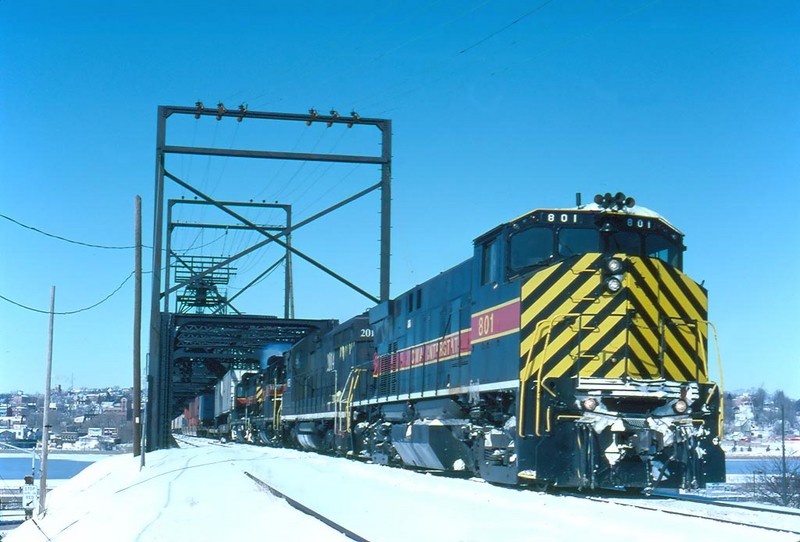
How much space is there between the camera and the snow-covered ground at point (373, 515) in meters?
8.38

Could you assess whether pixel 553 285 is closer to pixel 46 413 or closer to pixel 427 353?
pixel 427 353

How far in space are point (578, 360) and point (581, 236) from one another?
6.45ft

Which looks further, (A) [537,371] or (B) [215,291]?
(B) [215,291]

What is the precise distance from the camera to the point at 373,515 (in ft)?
33.9

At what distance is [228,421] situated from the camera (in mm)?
50531

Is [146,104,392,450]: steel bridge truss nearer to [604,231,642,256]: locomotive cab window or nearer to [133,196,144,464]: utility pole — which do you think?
[133,196,144,464]: utility pole

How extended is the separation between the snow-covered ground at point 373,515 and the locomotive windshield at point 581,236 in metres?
3.38

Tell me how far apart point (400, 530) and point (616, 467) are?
12.7 ft

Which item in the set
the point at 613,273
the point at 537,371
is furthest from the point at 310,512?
the point at 613,273

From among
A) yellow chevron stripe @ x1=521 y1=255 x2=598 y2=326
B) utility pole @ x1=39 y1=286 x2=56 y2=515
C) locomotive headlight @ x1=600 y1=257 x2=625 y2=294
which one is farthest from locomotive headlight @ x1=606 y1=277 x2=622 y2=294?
utility pole @ x1=39 y1=286 x2=56 y2=515

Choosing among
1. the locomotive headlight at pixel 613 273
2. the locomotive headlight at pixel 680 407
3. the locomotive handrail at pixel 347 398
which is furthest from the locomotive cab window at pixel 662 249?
the locomotive handrail at pixel 347 398

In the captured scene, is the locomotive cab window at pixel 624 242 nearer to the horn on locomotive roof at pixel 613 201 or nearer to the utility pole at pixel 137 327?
the horn on locomotive roof at pixel 613 201

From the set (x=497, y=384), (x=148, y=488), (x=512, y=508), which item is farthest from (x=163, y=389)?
(x=512, y=508)

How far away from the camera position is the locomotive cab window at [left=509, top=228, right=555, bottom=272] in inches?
528
